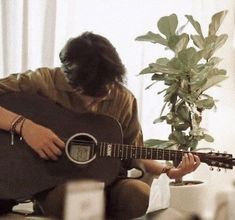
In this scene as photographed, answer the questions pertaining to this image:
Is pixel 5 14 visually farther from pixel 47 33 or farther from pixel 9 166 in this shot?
pixel 9 166

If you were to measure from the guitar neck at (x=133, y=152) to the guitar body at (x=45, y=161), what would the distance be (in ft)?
0.08

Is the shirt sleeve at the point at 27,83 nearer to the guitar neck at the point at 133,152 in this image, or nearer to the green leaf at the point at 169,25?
the guitar neck at the point at 133,152

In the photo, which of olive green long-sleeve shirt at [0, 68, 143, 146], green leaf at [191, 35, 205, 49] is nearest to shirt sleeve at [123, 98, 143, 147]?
olive green long-sleeve shirt at [0, 68, 143, 146]

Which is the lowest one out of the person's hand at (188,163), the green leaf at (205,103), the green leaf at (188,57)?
the person's hand at (188,163)

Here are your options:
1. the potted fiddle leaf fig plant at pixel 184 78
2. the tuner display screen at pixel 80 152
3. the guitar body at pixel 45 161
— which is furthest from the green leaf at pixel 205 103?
the tuner display screen at pixel 80 152

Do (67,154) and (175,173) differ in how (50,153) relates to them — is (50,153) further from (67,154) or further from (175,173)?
(175,173)

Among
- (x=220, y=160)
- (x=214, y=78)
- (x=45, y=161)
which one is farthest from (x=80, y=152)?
(x=214, y=78)

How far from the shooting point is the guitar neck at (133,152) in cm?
133

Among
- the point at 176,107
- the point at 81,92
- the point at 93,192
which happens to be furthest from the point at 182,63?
the point at 93,192

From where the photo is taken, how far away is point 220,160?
1340 mm

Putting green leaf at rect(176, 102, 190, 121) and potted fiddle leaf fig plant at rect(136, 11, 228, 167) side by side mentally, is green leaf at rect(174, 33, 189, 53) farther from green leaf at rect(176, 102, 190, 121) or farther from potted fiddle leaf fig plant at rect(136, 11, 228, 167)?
green leaf at rect(176, 102, 190, 121)

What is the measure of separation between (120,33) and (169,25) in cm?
45

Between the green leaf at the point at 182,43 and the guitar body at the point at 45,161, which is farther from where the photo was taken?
the green leaf at the point at 182,43

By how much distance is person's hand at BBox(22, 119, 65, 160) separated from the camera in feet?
4.32
